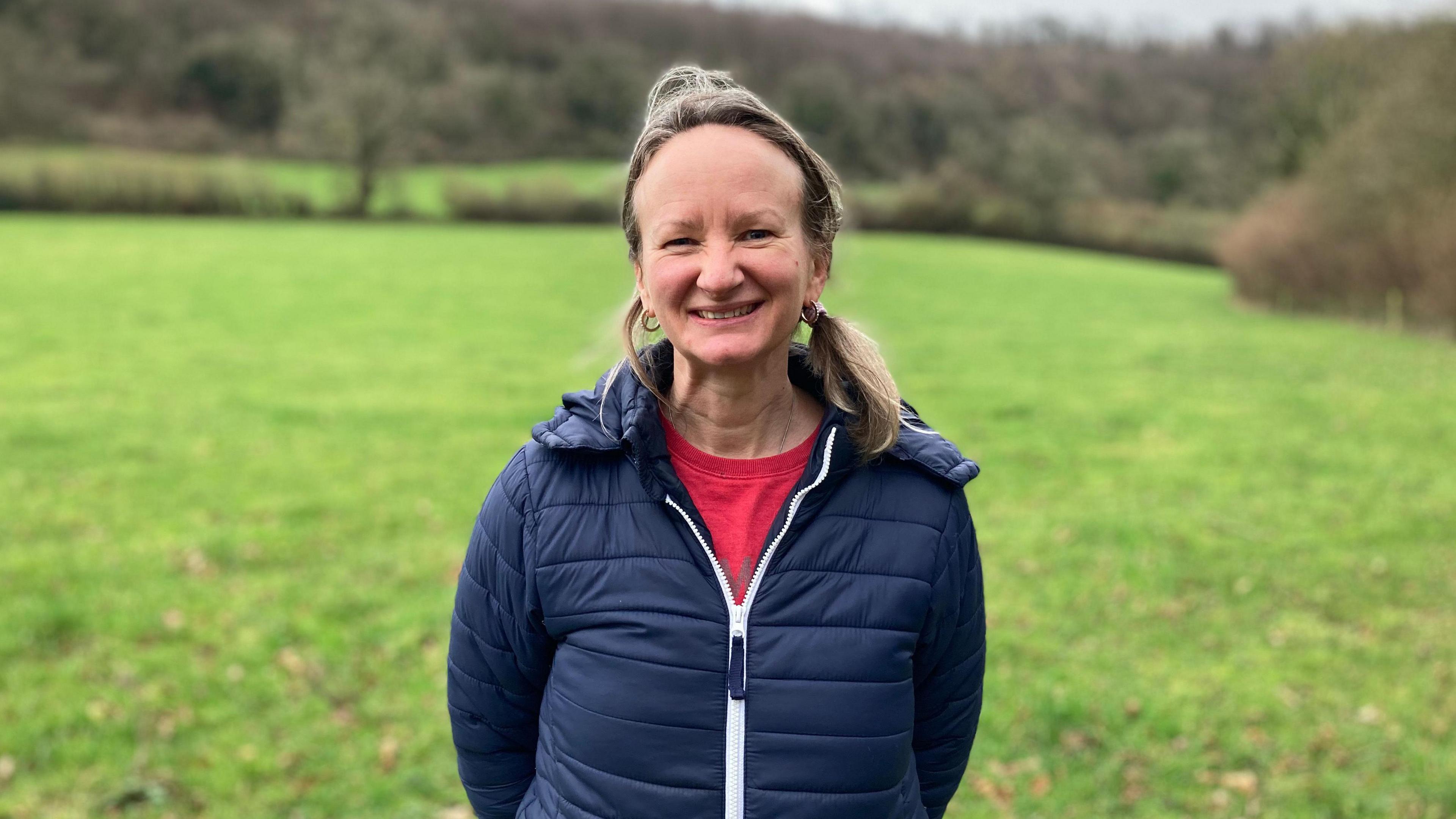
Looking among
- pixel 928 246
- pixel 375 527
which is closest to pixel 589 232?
pixel 928 246

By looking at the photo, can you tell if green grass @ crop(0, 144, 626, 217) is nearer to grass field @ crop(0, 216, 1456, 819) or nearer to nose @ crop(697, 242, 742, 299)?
grass field @ crop(0, 216, 1456, 819)

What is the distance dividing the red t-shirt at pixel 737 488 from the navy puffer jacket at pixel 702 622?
6 cm

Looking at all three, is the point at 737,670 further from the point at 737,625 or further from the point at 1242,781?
the point at 1242,781

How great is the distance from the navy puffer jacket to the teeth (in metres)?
0.24

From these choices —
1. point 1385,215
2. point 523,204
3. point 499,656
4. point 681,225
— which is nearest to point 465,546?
point 499,656

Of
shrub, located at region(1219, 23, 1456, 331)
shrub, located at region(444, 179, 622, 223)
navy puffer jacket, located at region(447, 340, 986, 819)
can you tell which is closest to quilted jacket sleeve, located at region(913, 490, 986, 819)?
navy puffer jacket, located at region(447, 340, 986, 819)

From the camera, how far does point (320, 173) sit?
5603 cm

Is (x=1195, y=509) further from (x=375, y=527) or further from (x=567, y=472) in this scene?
(x=567, y=472)

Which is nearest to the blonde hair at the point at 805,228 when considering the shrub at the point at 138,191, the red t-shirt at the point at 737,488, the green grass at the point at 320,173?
the red t-shirt at the point at 737,488

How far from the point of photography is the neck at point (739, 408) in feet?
6.94

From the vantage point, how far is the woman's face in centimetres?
192

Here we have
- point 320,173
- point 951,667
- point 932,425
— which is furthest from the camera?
point 320,173

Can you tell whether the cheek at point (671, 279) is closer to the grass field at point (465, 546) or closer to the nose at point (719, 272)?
the nose at point (719, 272)

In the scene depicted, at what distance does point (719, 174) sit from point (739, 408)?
1.61 feet
